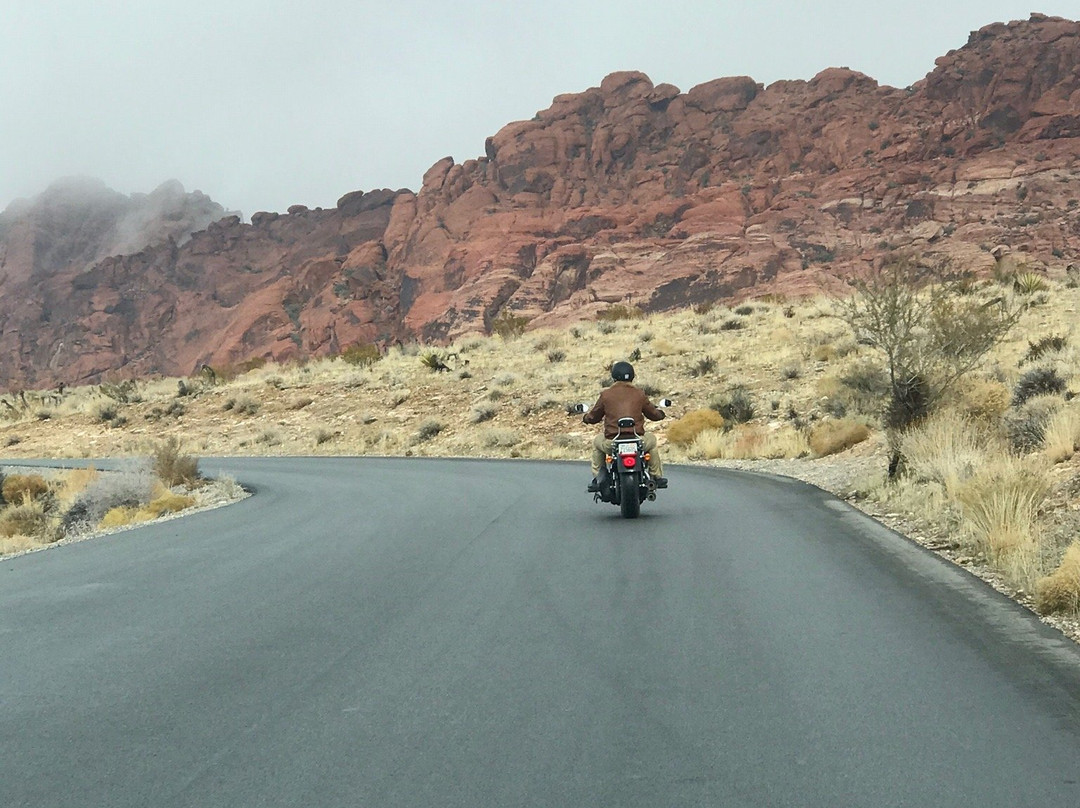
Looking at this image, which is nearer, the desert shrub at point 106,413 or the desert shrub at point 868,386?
the desert shrub at point 868,386

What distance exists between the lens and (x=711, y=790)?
14.2 feet

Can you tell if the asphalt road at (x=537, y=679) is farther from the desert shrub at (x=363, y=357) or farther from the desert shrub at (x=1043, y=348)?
the desert shrub at (x=363, y=357)

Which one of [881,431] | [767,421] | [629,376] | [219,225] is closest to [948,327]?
[881,431]

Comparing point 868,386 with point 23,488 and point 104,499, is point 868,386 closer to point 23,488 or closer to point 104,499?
point 104,499

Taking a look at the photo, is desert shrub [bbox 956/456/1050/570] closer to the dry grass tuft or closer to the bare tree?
the dry grass tuft

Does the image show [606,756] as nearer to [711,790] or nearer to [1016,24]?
[711,790]

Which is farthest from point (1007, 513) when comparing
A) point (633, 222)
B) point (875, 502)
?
point (633, 222)

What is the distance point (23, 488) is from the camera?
88.2 feet

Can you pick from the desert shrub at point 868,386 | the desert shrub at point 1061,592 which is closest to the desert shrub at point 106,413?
the desert shrub at point 868,386

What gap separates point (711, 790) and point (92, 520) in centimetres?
1951

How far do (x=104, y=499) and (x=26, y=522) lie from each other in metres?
2.13

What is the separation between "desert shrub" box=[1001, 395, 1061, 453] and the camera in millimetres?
16250

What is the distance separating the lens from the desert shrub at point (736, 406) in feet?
102

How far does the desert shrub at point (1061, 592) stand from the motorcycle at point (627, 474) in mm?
6636
